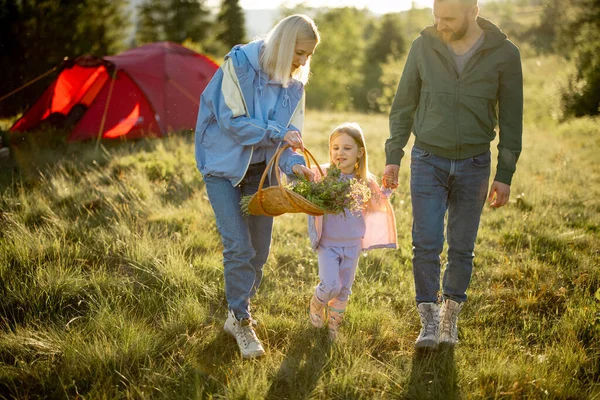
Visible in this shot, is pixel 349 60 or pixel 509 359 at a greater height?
pixel 509 359

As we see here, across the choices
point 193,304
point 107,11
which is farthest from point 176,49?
point 193,304

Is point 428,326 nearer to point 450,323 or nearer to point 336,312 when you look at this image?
point 450,323

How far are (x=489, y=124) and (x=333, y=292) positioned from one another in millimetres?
1427

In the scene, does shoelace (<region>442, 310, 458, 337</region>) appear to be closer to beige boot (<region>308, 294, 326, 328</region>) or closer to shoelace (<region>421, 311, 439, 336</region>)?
shoelace (<region>421, 311, 439, 336</region>)

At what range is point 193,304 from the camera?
11.3ft

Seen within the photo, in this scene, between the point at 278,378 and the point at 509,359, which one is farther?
the point at 509,359

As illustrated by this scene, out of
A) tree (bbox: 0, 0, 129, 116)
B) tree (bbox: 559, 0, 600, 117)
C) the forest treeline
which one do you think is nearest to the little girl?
the forest treeline

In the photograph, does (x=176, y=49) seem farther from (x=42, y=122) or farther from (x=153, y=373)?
(x=153, y=373)

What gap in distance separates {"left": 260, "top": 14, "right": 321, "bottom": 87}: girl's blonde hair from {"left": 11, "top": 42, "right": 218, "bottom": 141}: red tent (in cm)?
658

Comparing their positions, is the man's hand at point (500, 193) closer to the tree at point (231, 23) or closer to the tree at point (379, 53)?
the tree at point (231, 23)

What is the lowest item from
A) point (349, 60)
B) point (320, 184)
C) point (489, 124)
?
point (349, 60)

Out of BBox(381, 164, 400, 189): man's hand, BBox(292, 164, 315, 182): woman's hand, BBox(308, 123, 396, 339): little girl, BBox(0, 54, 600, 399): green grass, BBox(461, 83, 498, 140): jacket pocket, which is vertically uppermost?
BBox(461, 83, 498, 140): jacket pocket

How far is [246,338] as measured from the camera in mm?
3086

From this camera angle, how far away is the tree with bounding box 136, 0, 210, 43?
29.7 meters
